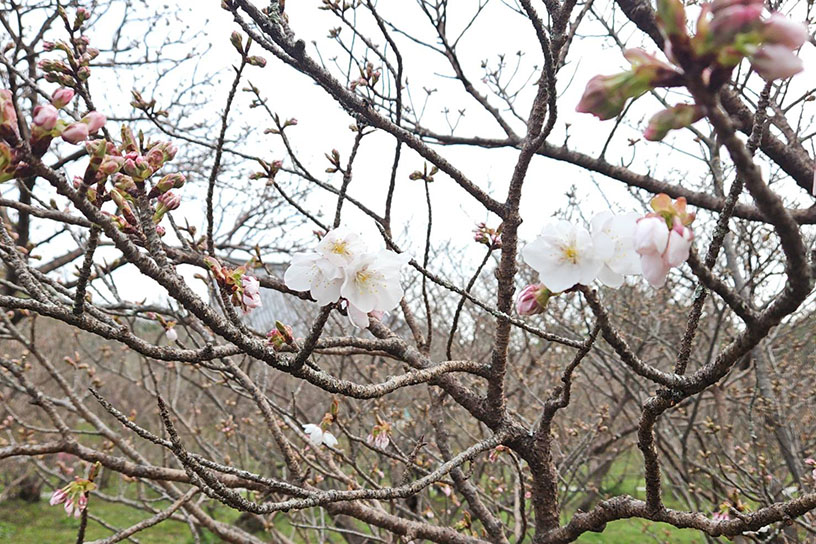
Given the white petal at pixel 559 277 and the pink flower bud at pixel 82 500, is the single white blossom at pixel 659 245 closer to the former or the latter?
the white petal at pixel 559 277

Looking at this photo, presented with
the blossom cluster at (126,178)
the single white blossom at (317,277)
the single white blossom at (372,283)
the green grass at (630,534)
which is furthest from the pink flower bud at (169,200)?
the green grass at (630,534)

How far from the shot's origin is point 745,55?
0.48 meters

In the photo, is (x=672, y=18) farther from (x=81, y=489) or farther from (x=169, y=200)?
(x=81, y=489)

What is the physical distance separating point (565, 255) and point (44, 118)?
897 millimetres

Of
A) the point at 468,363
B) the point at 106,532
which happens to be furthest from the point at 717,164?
the point at 106,532

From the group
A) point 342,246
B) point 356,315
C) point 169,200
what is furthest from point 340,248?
point 169,200

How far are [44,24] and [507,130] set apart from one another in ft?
16.0

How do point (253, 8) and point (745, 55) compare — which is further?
point (253, 8)

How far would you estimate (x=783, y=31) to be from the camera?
1.56 ft

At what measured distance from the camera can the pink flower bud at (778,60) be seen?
494 millimetres

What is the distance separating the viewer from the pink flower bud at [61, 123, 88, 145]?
2.97 feet

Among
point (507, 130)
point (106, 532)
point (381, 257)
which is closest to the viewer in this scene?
point (381, 257)

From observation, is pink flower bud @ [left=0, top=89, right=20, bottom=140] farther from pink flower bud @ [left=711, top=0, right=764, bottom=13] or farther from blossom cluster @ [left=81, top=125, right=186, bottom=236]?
pink flower bud @ [left=711, top=0, right=764, bottom=13]

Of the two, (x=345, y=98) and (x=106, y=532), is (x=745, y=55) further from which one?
(x=106, y=532)
